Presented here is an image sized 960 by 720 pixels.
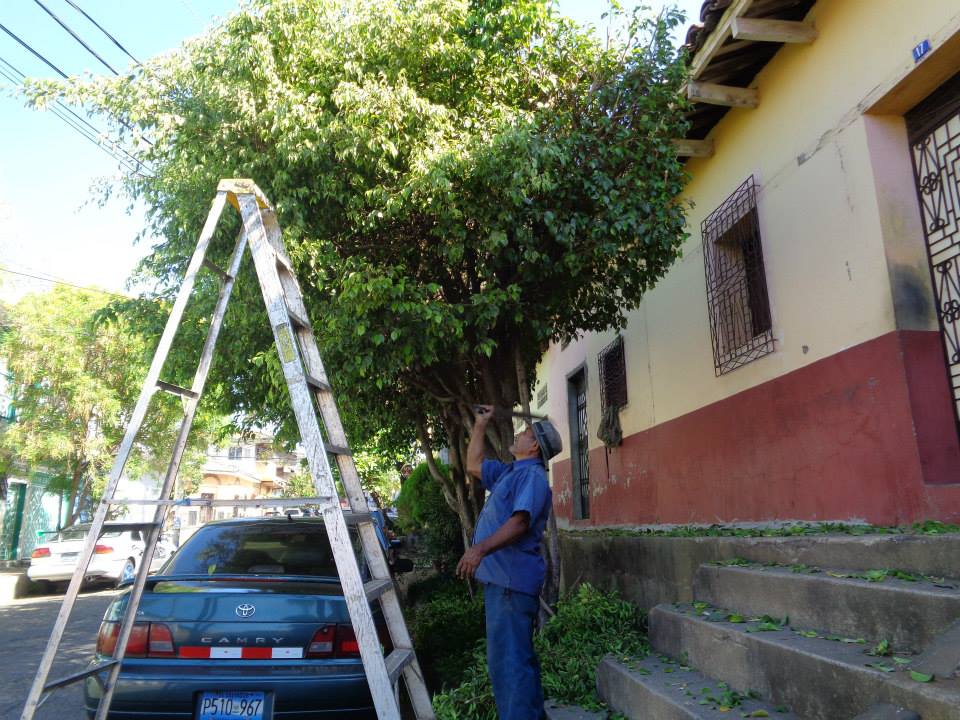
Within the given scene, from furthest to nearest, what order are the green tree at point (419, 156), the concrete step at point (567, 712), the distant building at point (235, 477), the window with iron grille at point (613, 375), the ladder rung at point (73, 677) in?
1. the distant building at point (235, 477)
2. the window with iron grille at point (613, 375)
3. the green tree at point (419, 156)
4. the concrete step at point (567, 712)
5. the ladder rung at point (73, 677)

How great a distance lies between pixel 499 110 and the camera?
5.82m

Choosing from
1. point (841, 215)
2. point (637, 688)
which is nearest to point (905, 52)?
point (841, 215)

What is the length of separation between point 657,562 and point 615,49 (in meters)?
4.41

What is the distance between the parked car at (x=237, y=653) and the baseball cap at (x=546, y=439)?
1348 millimetres

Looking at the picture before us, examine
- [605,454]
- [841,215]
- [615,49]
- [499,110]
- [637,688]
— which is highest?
[615,49]

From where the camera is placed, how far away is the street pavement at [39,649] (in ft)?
18.8

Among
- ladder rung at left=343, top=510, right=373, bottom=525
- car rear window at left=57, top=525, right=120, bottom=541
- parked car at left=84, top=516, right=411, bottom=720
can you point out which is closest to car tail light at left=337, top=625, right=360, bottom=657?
parked car at left=84, top=516, right=411, bottom=720

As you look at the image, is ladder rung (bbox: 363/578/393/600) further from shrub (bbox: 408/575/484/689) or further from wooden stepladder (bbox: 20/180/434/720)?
shrub (bbox: 408/575/484/689)

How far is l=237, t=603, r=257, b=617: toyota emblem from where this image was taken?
12.2ft

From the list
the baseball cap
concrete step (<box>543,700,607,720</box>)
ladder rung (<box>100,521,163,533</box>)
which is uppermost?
the baseball cap

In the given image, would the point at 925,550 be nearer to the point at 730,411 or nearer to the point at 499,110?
the point at 730,411

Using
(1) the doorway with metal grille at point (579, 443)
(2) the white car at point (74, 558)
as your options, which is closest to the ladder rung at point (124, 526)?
(1) the doorway with metal grille at point (579, 443)

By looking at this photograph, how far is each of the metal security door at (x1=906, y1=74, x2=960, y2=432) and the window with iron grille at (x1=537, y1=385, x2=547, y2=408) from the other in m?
9.91

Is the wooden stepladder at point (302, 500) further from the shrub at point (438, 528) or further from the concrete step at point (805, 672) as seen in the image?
the shrub at point (438, 528)
